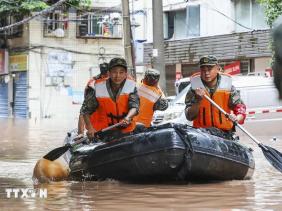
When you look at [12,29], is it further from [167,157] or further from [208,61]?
[167,157]

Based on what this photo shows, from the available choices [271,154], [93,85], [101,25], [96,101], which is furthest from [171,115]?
[101,25]

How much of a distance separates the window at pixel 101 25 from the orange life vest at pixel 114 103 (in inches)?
956

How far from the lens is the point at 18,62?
33.8 metres

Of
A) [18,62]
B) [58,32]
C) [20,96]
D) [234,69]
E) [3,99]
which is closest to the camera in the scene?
[234,69]

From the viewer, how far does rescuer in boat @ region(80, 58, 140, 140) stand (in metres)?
8.89

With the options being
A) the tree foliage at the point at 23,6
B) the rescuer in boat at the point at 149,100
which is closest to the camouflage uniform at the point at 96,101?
the rescuer in boat at the point at 149,100

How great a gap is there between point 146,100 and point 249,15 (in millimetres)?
17263

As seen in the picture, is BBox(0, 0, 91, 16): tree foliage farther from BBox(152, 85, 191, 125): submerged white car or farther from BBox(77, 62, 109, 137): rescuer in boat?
BBox(77, 62, 109, 137): rescuer in boat

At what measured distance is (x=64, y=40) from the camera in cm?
3356

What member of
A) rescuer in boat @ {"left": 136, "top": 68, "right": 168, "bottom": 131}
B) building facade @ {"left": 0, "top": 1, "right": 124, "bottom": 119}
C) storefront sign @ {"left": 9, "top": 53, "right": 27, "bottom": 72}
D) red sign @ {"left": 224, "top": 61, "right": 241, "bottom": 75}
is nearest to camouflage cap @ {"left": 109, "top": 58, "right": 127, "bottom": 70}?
rescuer in boat @ {"left": 136, "top": 68, "right": 168, "bottom": 131}

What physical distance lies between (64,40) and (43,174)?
81.3 feet

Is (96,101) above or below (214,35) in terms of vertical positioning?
below

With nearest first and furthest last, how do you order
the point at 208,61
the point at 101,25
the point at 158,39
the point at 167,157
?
1. the point at 167,157
2. the point at 208,61
3. the point at 158,39
4. the point at 101,25

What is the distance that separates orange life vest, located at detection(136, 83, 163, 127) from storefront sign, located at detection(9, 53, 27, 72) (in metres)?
→ 23.4
